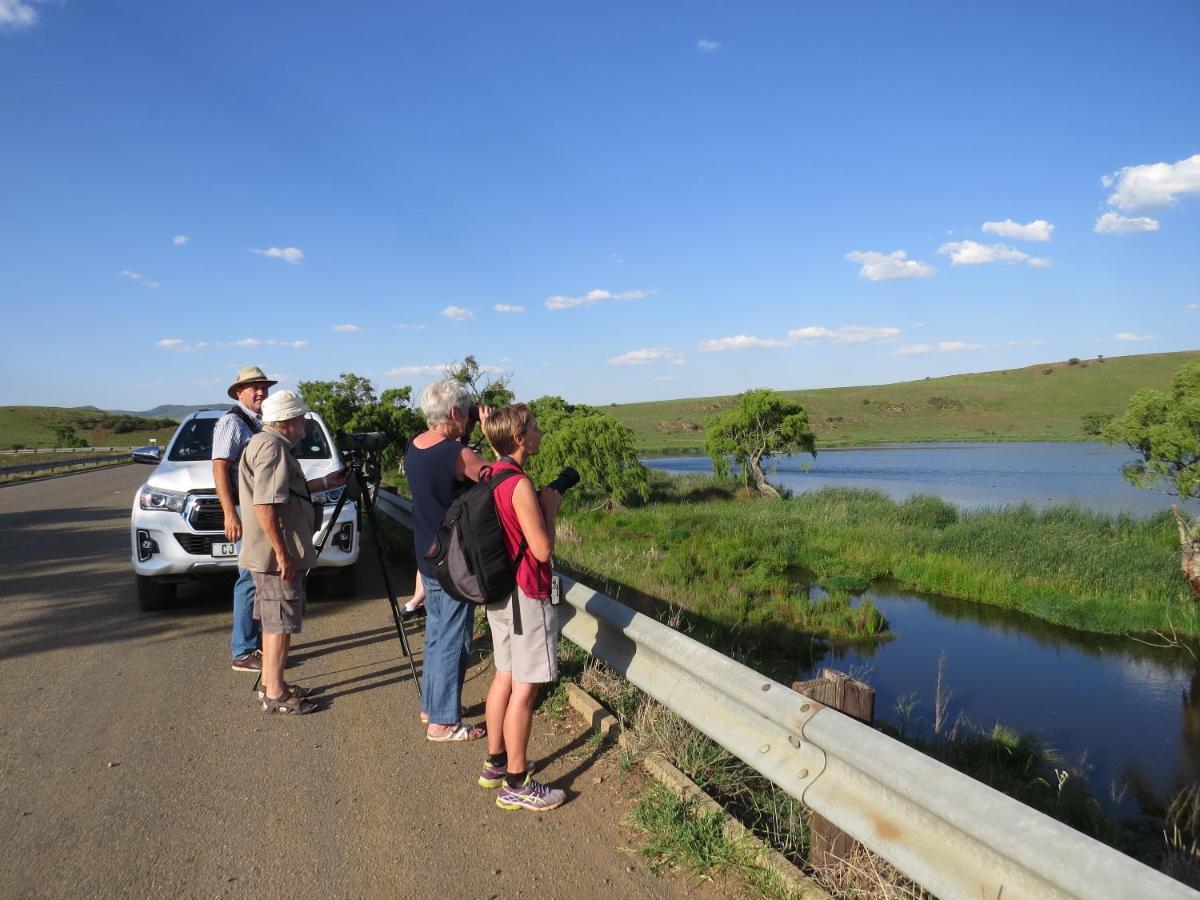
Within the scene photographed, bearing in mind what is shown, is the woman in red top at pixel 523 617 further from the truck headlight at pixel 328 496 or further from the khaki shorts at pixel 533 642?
the truck headlight at pixel 328 496

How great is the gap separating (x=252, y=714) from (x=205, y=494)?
291 centimetres

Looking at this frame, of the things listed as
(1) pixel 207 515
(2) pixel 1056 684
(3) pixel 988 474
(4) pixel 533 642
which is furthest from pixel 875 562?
(3) pixel 988 474

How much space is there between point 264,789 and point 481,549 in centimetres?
163

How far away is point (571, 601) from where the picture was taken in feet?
16.6

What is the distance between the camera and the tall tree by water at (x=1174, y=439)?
13633mm

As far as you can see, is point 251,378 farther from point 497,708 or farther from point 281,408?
point 497,708

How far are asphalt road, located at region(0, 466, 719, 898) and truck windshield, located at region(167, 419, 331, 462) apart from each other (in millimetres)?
1880

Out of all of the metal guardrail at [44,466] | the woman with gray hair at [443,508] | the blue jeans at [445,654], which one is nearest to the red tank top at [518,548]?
the woman with gray hair at [443,508]

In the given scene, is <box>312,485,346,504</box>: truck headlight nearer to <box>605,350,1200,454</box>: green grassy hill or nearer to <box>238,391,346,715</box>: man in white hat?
<box>238,391,346,715</box>: man in white hat

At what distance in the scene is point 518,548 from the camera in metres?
3.65

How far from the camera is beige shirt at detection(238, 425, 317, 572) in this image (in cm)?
463

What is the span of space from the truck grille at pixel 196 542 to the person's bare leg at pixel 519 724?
450 centimetres

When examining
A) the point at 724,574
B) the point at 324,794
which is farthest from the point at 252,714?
the point at 724,574

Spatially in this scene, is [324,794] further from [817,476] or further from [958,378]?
[958,378]
